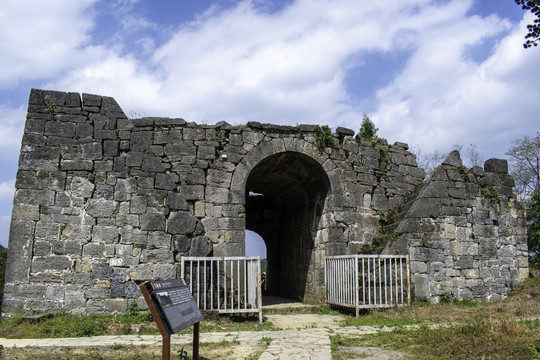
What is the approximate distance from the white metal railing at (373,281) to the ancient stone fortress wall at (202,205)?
399 mm

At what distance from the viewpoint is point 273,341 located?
728 centimetres

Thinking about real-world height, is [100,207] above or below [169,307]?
above

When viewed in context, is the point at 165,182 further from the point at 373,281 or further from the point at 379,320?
the point at 379,320

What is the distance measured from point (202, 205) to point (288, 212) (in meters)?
5.56

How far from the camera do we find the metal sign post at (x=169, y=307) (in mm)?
4918

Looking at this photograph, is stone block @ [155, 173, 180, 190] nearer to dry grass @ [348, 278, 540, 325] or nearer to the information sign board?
the information sign board

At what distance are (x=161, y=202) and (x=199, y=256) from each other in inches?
57.5

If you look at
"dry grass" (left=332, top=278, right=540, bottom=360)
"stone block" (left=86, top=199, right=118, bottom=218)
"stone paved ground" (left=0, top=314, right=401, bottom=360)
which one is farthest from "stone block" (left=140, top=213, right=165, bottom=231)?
"dry grass" (left=332, top=278, right=540, bottom=360)

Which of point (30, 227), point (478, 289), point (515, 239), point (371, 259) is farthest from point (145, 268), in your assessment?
point (515, 239)

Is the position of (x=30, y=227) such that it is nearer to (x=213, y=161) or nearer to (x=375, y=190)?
(x=213, y=161)

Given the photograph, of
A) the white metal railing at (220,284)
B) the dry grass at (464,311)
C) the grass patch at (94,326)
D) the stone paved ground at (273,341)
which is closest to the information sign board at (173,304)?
the stone paved ground at (273,341)

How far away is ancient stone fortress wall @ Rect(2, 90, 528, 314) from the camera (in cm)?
938

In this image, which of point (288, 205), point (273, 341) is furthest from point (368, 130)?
point (273, 341)

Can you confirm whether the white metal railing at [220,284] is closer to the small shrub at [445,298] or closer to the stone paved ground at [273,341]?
the stone paved ground at [273,341]
